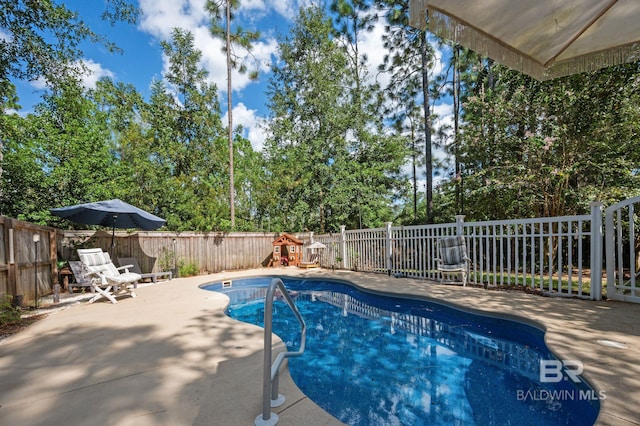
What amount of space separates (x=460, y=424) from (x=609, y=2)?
9.39 ft

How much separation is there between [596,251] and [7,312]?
26.1ft

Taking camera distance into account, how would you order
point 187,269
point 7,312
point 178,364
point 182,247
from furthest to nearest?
point 182,247, point 187,269, point 7,312, point 178,364

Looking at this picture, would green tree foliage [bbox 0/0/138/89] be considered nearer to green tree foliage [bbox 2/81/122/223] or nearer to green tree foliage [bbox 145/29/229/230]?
green tree foliage [bbox 2/81/122/223]

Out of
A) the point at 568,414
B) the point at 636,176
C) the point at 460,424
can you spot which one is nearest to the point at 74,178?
the point at 460,424

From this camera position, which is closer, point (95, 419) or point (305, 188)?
point (95, 419)

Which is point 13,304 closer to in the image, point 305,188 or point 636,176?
point 305,188

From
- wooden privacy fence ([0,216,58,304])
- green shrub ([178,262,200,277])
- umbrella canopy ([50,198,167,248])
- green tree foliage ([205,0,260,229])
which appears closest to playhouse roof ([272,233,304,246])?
green tree foliage ([205,0,260,229])

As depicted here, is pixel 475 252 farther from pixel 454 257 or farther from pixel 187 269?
pixel 187 269

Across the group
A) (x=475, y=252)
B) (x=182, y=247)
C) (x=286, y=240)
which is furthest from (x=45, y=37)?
(x=475, y=252)

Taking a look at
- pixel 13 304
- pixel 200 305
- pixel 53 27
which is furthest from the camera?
pixel 53 27

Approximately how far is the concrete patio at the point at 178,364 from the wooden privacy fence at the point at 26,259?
36.9 inches

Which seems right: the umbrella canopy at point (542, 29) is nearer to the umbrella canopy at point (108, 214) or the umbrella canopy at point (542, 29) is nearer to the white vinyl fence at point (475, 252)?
the white vinyl fence at point (475, 252)

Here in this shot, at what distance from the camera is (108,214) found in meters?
6.05

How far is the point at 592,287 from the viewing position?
159 inches
